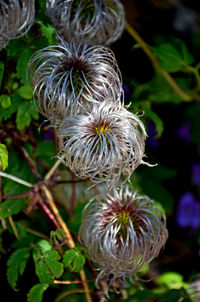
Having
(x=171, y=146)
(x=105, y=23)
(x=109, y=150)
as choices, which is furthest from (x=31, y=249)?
(x=171, y=146)

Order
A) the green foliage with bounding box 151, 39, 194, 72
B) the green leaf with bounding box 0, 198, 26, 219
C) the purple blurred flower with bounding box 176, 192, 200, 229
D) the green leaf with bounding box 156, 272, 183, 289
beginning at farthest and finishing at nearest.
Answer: the purple blurred flower with bounding box 176, 192, 200, 229
the green leaf with bounding box 156, 272, 183, 289
the green foliage with bounding box 151, 39, 194, 72
the green leaf with bounding box 0, 198, 26, 219

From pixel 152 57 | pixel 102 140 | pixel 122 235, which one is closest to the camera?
pixel 102 140

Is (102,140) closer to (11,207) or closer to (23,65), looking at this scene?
(23,65)

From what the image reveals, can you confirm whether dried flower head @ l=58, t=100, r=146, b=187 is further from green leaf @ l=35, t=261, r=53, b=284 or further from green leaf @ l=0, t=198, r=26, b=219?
green leaf @ l=0, t=198, r=26, b=219

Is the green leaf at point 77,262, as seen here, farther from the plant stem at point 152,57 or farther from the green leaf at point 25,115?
the plant stem at point 152,57

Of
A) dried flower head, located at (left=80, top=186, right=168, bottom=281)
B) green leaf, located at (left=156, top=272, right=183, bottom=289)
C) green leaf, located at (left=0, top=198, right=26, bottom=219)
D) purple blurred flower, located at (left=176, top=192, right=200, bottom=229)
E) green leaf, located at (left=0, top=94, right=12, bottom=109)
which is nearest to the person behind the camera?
dried flower head, located at (left=80, top=186, right=168, bottom=281)

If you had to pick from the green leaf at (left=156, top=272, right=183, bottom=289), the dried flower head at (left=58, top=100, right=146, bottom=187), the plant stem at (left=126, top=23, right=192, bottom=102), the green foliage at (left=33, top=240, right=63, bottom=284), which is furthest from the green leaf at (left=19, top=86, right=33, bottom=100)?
the green leaf at (left=156, top=272, right=183, bottom=289)

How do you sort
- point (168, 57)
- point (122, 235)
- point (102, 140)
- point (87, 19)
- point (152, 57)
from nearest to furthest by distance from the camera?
point (102, 140) < point (122, 235) < point (87, 19) < point (168, 57) < point (152, 57)

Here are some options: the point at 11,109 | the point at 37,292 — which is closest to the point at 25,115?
the point at 11,109
